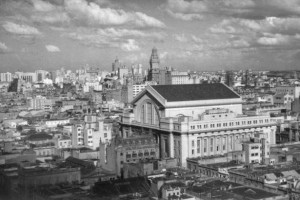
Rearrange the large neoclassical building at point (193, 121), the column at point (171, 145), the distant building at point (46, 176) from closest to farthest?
the distant building at point (46, 176)
the large neoclassical building at point (193, 121)
the column at point (171, 145)

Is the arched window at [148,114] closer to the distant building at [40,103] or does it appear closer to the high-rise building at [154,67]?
the distant building at [40,103]

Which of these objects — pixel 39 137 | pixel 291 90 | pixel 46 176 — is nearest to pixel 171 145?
pixel 39 137

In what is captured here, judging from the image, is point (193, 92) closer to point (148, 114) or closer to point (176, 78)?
point (148, 114)

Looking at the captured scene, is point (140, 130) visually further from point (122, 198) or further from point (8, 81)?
point (8, 81)

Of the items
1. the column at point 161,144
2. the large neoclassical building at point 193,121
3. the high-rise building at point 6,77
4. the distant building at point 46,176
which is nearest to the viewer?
the distant building at point 46,176

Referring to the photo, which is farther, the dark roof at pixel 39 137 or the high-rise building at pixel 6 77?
the high-rise building at pixel 6 77

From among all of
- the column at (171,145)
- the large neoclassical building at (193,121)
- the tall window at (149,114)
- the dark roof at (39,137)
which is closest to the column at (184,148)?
the large neoclassical building at (193,121)

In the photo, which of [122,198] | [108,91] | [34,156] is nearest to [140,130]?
[34,156]
